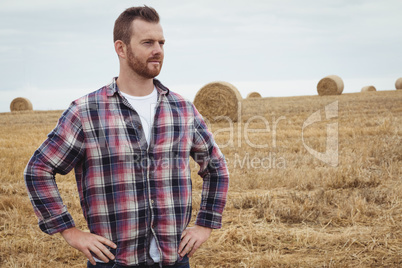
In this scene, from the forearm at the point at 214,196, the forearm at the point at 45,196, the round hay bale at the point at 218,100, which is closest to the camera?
the forearm at the point at 45,196

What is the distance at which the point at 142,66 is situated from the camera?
2.24 meters

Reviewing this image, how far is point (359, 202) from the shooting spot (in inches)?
211

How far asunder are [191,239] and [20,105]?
32.7m

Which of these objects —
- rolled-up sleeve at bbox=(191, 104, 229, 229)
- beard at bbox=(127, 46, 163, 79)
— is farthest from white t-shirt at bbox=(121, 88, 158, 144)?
rolled-up sleeve at bbox=(191, 104, 229, 229)

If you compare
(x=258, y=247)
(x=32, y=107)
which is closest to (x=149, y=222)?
(x=258, y=247)

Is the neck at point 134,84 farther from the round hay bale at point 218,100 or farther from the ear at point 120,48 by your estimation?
the round hay bale at point 218,100

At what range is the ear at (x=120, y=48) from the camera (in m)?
2.28

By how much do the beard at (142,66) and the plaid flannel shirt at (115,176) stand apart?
0.15 meters

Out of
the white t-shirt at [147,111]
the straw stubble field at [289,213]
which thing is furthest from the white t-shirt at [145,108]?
the straw stubble field at [289,213]

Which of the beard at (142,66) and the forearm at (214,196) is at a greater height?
the beard at (142,66)

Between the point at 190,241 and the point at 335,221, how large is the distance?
3246 millimetres

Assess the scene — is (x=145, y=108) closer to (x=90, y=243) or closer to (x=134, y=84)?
(x=134, y=84)

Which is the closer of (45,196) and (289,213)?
(45,196)

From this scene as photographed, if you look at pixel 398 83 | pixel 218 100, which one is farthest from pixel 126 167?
pixel 398 83
